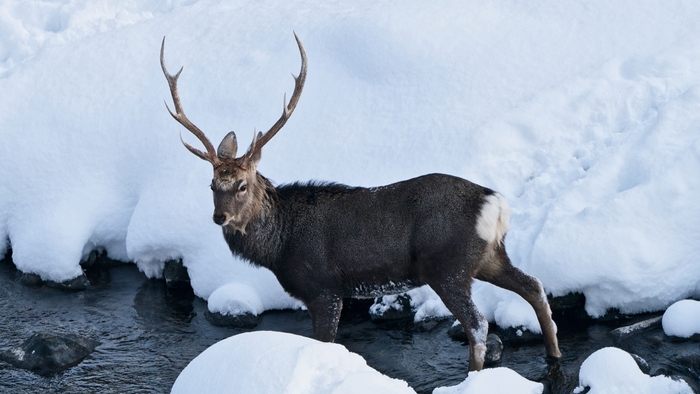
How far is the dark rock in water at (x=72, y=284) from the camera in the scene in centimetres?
866

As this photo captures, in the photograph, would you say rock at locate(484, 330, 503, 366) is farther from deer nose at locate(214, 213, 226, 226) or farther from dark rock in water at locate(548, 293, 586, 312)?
deer nose at locate(214, 213, 226, 226)

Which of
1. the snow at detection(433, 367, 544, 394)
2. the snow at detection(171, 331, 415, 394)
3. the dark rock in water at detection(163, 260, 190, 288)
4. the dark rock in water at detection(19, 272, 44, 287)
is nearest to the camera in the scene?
the snow at detection(171, 331, 415, 394)

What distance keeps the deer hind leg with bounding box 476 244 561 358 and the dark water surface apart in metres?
0.18

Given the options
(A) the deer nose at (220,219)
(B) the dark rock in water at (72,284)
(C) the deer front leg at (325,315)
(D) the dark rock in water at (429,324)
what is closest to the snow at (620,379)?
(D) the dark rock in water at (429,324)

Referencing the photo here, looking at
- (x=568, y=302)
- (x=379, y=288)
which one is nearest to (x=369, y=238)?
(x=379, y=288)

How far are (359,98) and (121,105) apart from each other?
10.4ft

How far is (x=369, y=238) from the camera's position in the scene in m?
6.59

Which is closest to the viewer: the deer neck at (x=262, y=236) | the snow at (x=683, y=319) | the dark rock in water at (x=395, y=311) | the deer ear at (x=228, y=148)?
the snow at (x=683, y=319)

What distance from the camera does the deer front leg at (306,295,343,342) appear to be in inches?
260

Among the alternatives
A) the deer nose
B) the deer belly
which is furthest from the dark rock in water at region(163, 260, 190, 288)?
the deer belly

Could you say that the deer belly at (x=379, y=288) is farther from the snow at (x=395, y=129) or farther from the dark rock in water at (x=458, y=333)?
the snow at (x=395, y=129)

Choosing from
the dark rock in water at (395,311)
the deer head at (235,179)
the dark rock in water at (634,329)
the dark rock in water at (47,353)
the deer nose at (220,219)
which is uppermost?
the deer head at (235,179)

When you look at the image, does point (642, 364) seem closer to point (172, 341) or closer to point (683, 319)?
point (683, 319)

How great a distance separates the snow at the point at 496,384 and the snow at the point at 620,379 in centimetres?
54
